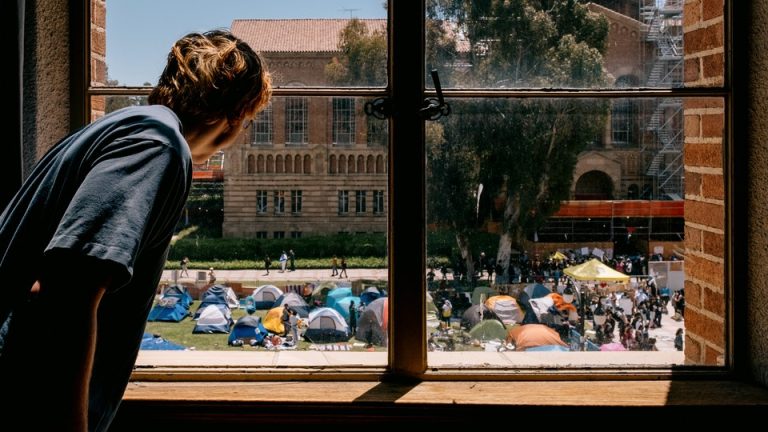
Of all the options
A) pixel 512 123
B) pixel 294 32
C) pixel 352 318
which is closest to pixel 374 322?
pixel 352 318

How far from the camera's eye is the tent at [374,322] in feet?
6.59

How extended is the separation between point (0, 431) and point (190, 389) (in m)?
0.90

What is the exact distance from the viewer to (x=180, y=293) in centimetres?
201

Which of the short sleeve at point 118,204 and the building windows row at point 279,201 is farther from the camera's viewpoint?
the building windows row at point 279,201

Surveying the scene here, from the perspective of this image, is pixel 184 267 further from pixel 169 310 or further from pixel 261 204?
pixel 261 204

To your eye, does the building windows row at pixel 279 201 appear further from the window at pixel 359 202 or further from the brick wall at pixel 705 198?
the brick wall at pixel 705 198

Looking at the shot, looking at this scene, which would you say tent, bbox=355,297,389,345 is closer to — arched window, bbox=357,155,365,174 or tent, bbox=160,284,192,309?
arched window, bbox=357,155,365,174

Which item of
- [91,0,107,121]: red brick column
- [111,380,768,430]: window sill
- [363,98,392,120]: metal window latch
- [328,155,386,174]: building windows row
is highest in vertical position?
[91,0,107,121]: red brick column

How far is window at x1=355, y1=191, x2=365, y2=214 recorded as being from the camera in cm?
200

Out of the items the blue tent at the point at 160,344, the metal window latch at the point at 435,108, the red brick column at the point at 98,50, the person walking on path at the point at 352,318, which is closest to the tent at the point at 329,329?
the person walking on path at the point at 352,318

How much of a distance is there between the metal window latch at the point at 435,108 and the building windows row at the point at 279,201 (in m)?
0.37

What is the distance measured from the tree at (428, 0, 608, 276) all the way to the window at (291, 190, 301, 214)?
1.08ft

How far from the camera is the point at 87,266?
37.2 inches

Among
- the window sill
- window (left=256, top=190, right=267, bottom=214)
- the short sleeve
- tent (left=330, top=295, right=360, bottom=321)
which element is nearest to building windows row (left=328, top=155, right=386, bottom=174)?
window (left=256, top=190, right=267, bottom=214)
